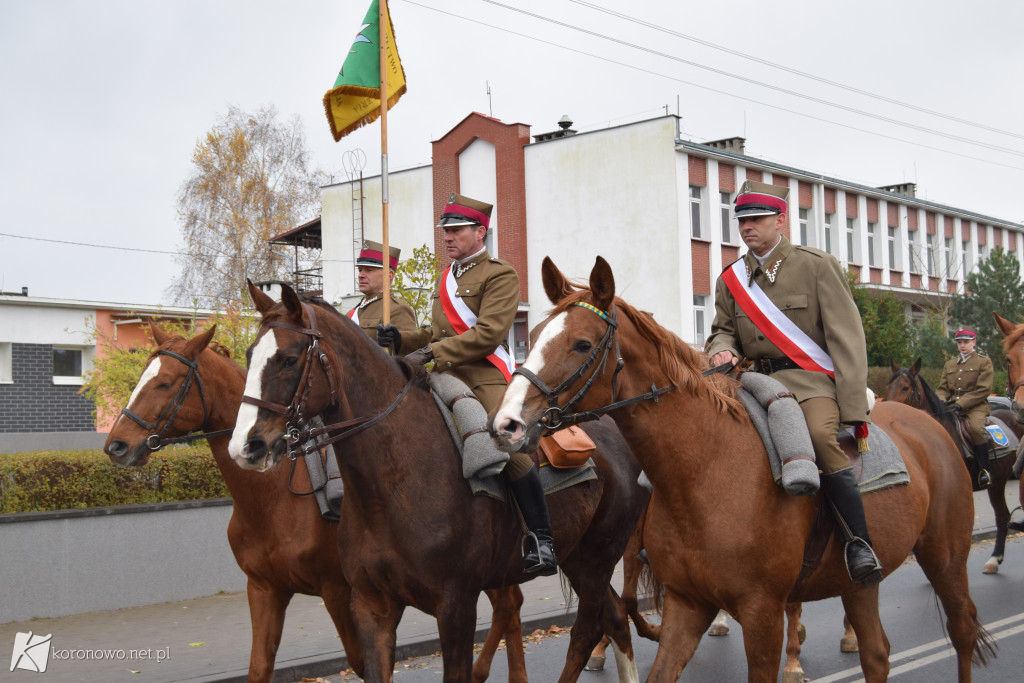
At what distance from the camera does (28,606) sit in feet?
30.5

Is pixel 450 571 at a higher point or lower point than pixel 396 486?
lower

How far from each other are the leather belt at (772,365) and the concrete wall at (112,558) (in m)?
6.96

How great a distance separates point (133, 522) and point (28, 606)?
4.03 ft

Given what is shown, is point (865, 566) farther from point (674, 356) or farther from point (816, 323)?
point (674, 356)

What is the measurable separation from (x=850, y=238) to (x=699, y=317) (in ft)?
34.5

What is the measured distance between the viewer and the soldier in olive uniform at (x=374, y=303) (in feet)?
25.8

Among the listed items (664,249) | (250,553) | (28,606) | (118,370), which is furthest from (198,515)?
(664,249)

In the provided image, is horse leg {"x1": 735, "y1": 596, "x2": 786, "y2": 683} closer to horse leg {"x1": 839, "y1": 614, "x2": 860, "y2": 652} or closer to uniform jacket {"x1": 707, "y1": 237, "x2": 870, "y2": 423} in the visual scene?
uniform jacket {"x1": 707, "y1": 237, "x2": 870, "y2": 423}

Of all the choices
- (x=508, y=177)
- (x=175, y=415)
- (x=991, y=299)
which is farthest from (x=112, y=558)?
(x=991, y=299)

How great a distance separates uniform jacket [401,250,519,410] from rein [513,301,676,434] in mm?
1399

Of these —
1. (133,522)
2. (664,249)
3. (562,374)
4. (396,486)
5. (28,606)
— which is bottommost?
(28,606)

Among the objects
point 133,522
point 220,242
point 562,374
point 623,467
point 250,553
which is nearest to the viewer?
point 562,374

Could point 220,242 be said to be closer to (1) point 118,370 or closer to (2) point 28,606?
(1) point 118,370

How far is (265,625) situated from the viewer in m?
6.21
